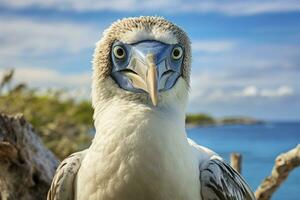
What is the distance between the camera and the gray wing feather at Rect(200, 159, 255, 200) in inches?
127

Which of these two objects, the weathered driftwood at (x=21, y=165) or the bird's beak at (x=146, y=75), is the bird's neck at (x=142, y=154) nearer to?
the bird's beak at (x=146, y=75)

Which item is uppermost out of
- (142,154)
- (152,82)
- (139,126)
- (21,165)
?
(152,82)

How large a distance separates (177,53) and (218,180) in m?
0.76

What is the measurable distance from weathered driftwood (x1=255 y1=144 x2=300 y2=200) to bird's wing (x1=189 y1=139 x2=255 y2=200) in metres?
1.58

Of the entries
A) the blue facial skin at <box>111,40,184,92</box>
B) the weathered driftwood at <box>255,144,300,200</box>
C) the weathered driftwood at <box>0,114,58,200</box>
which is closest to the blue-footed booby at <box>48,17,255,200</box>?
the blue facial skin at <box>111,40,184,92</box>

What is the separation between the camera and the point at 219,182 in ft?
10.6

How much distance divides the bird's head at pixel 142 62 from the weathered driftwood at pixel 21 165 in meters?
1.60

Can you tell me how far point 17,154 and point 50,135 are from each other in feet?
22.9

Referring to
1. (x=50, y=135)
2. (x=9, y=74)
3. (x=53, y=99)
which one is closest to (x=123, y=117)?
(x=9, y=74)

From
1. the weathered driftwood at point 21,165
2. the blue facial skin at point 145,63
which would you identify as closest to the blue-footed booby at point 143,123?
the blue facial skin at point 145,63

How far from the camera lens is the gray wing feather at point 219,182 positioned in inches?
127

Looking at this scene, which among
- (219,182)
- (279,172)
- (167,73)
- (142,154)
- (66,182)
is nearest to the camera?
(142,154)

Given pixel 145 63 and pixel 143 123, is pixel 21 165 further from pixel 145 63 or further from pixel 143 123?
pixel 145 63

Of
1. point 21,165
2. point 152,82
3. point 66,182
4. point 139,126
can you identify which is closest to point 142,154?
point 139,126
